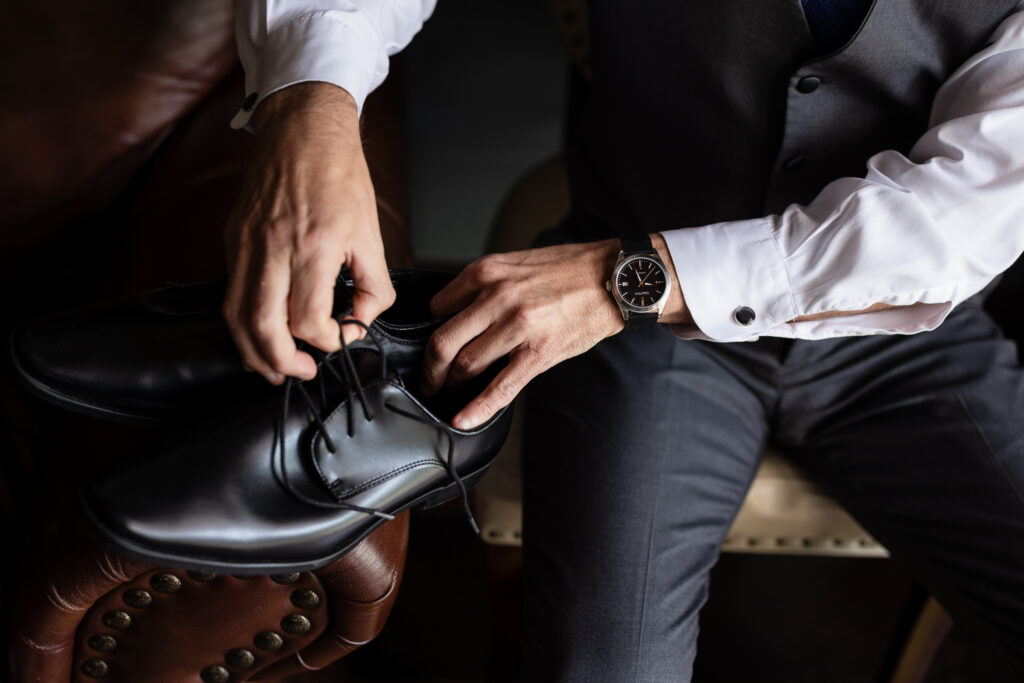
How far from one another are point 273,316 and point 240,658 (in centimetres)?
32

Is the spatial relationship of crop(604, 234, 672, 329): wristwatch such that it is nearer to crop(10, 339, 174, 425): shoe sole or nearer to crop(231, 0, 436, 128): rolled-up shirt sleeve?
crop(231, 0, 436, 128): rolled-up shirt sleeve

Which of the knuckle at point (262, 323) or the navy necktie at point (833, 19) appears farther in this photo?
the navy necktie at point (833, 19)

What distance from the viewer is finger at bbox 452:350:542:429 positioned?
63cm

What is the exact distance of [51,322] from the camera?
0.65 metres

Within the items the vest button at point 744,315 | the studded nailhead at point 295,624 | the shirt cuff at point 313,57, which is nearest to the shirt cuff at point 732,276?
the vest button at point 744,315

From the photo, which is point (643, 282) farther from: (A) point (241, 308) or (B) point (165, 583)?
(B) point (165, 583)

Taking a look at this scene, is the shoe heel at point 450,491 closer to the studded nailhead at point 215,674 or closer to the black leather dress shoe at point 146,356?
the black leather dress shoe at point 146,356

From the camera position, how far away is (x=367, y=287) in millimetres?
606

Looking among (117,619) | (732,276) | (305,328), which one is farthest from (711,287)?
(117,619)

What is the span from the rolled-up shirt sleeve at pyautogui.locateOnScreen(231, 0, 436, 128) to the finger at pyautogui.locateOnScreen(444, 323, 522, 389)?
0.25m

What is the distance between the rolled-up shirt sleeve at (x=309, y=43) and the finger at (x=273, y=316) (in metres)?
0.20

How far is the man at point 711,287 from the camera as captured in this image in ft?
2.10

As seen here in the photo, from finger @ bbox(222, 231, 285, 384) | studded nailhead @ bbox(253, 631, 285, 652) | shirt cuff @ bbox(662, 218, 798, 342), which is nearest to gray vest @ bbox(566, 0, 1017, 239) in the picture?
shirt cuff @ bbox(662, 218, 798, 342)

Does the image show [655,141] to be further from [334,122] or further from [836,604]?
[836,604]
